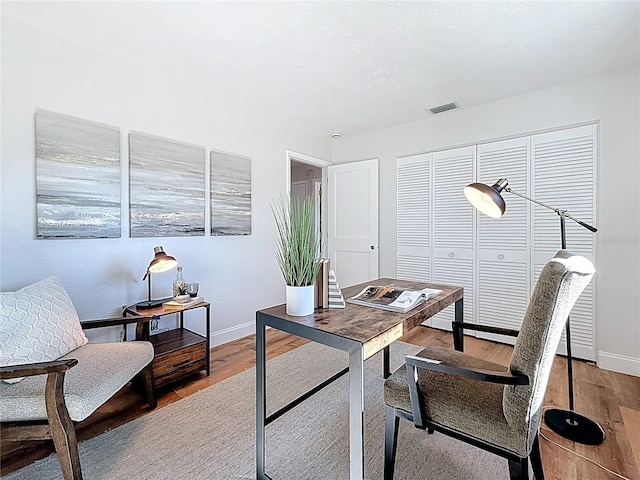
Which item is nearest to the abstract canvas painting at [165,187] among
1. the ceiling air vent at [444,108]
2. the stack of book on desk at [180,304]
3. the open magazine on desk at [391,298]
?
the stack of book on desk at [180,304]

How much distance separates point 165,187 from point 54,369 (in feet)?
5.55

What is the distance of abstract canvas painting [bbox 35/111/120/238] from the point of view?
2.01 meters

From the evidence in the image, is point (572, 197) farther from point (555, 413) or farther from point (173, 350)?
point (173, 350)

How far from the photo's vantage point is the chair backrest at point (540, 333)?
3.23 feet

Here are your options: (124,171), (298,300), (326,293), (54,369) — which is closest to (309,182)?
(124,171)

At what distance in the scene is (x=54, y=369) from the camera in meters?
1.27

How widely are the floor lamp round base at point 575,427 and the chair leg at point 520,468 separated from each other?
93 cm

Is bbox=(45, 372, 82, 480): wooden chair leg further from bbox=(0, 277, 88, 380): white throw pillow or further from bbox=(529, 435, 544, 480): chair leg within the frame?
bbox=(529, 435, 544, 480): chair leg

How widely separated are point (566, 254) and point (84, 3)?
2763 millimetres

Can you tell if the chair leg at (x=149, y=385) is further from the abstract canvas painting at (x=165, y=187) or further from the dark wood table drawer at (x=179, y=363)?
the abstract canvas painting at (x=165, y=187)

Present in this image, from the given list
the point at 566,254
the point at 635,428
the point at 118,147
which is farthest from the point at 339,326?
the point at 118,147

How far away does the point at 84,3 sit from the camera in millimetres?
1774

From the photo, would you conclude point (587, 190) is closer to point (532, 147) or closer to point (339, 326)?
point (532, 147)

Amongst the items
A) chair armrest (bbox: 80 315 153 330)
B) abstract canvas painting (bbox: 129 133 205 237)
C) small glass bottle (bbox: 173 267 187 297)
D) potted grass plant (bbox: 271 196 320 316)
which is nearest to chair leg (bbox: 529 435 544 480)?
potted grass plant (bbox: 271 196 320 316)
